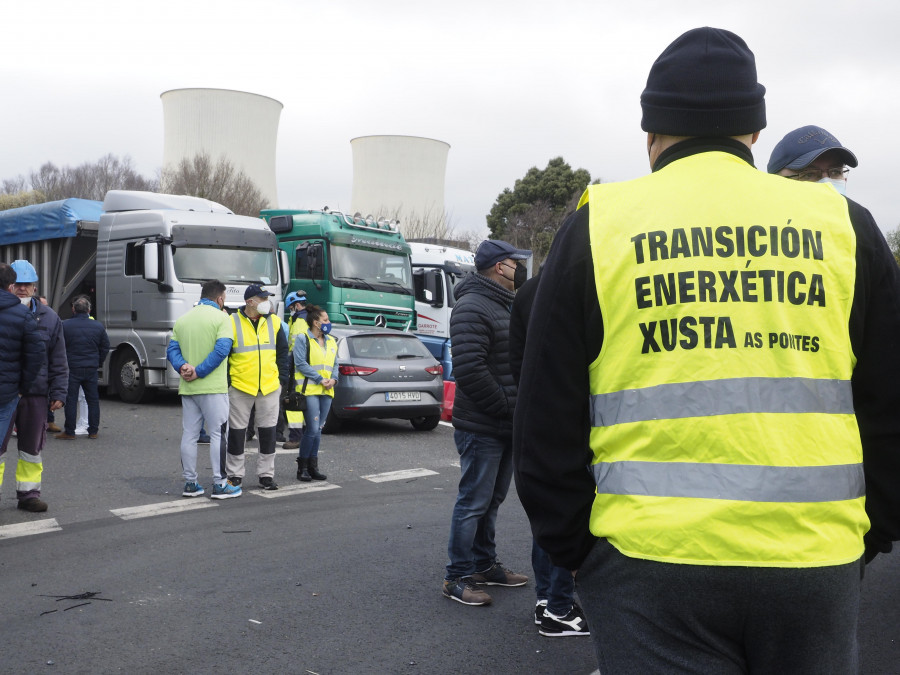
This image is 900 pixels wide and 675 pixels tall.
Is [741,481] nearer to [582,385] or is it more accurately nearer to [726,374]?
[726,374]

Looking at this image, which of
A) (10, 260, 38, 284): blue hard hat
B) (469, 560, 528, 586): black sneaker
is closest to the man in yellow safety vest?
(469, 560, 528, 586): black sneaker

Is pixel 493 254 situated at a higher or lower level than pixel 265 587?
higher

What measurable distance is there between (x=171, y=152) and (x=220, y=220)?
1059 inches

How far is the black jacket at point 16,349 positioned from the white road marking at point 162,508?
128 cm

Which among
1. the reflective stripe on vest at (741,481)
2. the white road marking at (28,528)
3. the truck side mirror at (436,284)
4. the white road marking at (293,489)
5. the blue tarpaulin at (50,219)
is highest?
the blue tarpaulin at (50,219)

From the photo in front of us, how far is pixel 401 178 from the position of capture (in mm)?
42188

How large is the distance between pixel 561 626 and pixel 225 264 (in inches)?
466

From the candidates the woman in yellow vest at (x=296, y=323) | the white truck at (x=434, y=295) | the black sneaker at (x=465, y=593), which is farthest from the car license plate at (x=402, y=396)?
the black sneaker at (x=465, y=593)

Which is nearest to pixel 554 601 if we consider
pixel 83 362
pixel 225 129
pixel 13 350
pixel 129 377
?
pixel 13 350

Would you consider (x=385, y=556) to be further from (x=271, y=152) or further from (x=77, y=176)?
(x=77, y=176)

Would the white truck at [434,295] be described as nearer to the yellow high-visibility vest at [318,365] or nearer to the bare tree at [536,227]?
the yellow high-visibility vest at [318,365]

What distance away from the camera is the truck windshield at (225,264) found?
1469 centimetres

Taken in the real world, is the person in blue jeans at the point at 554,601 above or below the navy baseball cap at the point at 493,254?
below

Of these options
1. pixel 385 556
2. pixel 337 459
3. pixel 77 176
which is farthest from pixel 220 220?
pixel 77 176
